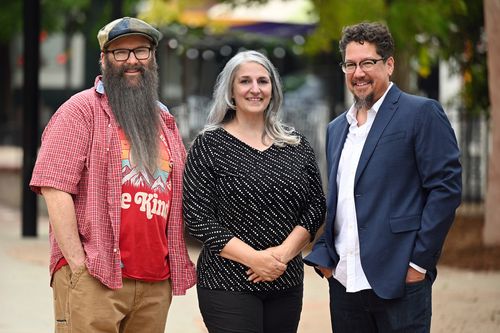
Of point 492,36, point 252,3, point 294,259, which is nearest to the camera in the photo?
point 294,259

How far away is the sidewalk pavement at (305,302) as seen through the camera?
29.2 feet

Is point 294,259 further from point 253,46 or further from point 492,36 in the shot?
point 253,46

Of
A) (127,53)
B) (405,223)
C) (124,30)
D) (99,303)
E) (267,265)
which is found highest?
(124,30)

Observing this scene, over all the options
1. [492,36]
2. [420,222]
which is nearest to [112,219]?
[420,222]

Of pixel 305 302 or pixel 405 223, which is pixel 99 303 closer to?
pixel 405 223

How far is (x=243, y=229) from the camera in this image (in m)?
5.05

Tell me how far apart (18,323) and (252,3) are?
9.88 m

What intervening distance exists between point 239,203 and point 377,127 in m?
0.71

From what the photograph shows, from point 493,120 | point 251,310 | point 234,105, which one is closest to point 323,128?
point 493,120

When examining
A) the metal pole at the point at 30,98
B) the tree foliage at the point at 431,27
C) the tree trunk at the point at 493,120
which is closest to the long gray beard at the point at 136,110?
the tree trunk at the point at 493,120

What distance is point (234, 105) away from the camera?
527 cm

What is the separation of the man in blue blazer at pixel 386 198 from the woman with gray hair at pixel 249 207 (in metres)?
0.21

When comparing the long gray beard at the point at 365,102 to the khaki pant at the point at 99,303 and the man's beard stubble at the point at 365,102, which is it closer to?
the man's beard stubble at the point at 365,102

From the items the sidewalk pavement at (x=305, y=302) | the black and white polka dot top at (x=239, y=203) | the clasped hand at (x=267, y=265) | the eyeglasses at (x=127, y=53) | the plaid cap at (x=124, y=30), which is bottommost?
the sidewalk pavement at (x=305, y=302)
